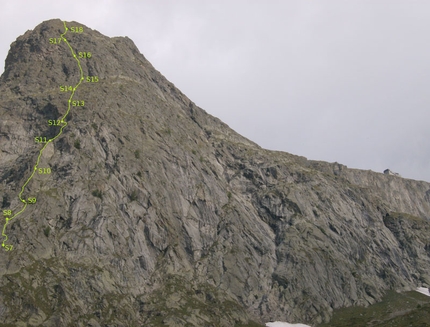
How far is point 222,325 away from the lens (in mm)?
176000

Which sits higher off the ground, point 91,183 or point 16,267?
point 91,183

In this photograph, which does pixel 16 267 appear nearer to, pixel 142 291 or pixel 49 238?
pixel 49 238

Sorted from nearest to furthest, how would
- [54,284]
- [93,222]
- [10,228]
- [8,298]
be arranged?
[8,298]
[54,284]
[10,228]
[93,222]

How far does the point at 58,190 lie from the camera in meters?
191

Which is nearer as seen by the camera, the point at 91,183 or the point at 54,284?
the point at 54,284

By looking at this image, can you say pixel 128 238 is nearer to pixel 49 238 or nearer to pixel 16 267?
pixel 49 238

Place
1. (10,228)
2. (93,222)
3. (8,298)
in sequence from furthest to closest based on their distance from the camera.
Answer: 1. (93,222)
2. (10,228)
3. (8,298)

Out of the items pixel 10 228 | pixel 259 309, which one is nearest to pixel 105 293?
pixel 10 228

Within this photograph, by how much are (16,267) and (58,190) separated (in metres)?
37.0

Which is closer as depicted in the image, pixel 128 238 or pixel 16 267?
pixel 16 267

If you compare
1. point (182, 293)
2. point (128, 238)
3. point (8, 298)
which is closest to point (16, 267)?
point (8, 298)

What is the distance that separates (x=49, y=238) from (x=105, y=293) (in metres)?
27.8

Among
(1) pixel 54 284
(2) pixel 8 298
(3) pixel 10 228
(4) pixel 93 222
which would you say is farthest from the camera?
(4) pixel 93 222

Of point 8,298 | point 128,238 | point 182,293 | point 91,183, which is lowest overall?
point 8,298
